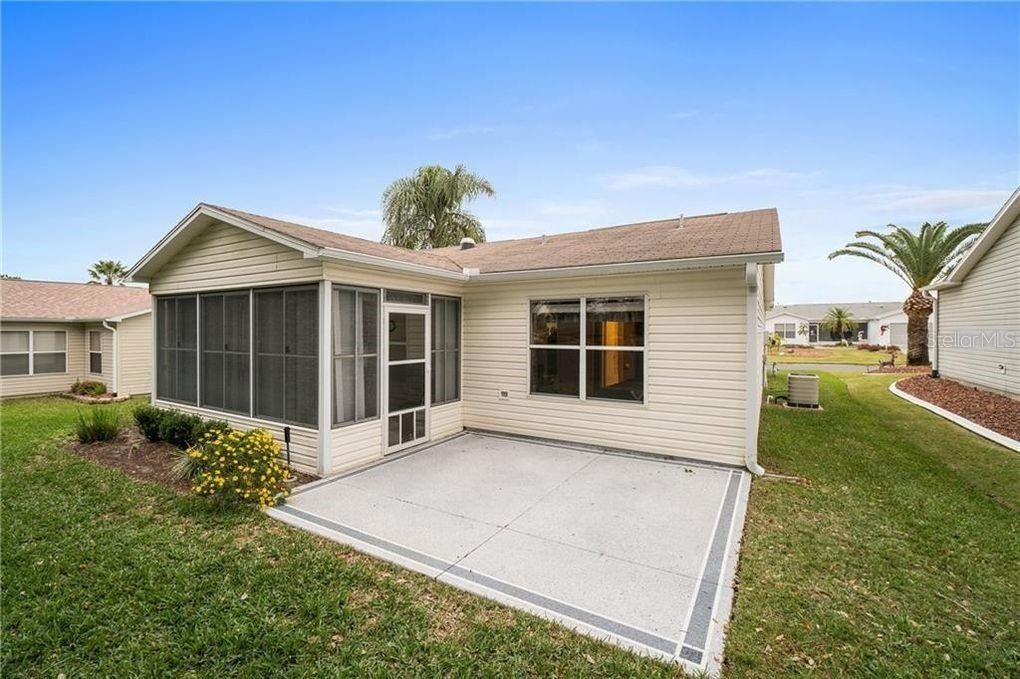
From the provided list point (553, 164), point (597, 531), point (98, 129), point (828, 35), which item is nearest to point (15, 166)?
point (98, 129)

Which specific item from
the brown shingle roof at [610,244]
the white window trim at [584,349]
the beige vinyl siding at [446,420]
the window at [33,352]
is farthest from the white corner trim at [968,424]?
the window at [33,352]

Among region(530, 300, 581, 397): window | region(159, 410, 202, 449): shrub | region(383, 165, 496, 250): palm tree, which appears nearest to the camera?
region(159, 410, 202, 449): shrub

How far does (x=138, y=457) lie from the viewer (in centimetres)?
681

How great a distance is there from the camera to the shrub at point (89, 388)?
1360 cm

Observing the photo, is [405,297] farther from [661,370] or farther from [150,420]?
[150,420]

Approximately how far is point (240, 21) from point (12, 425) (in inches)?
379

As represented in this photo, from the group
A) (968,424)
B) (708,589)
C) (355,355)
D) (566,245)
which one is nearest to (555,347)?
(566,245)

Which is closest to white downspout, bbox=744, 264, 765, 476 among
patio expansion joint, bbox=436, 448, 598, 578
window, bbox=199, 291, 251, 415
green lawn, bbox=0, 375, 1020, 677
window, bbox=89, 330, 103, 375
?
green lawn, bbox=0, 375, 1020, 677

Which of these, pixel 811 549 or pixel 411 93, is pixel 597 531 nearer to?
pixel 811 549

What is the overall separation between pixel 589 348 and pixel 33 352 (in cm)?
1726

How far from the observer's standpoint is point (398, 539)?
163 inches

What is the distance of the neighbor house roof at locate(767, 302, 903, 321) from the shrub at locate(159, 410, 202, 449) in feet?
163

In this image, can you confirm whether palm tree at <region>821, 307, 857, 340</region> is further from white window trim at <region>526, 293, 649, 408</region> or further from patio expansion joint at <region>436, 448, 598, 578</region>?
patio expansion joint at <region>436, 448, 598, 578</region>

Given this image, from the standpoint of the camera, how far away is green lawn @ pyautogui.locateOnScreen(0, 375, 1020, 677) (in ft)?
8.57
